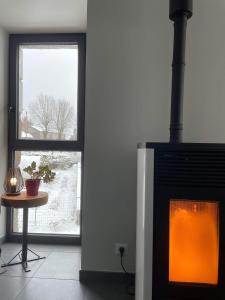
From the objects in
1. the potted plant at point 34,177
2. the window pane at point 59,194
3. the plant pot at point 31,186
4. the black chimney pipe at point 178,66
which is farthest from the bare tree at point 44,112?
the black chimney pipe at point 178,66

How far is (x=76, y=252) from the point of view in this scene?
→ 2.60m

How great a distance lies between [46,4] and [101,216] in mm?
1873

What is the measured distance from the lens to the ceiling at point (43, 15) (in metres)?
2.22

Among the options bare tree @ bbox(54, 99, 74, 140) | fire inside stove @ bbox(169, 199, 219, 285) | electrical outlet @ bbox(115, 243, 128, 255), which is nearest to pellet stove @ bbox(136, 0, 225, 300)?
fire inside stove @ bbox(169, 199, 219, 285)

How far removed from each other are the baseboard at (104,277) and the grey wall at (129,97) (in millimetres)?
→ 39

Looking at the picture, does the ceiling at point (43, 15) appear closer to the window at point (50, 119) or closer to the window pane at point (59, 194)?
the window at point (50, 119)

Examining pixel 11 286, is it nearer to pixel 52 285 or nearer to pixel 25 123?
pixel 52 285

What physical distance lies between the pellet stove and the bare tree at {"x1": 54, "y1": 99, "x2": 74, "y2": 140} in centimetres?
152

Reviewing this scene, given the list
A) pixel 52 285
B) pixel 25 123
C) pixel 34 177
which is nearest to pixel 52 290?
pixel 52 285

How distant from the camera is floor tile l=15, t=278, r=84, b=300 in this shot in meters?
1.81

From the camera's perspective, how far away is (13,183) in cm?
237

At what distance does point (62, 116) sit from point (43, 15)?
98 cm

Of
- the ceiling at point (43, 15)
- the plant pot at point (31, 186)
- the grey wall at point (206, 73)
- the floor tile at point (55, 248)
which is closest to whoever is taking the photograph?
the grey wall at point (206, 73)

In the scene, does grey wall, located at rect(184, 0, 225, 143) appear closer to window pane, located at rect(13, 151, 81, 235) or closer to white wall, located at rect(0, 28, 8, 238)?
window pane, located at rect(13, 151, 81, 235)
